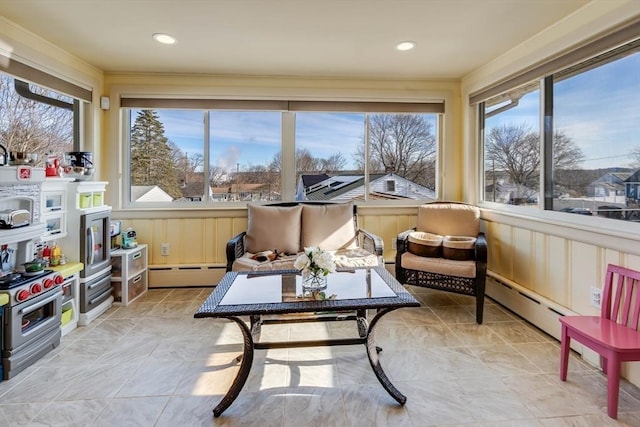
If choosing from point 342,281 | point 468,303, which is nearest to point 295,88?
point 342,281

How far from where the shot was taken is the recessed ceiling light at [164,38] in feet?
8.71

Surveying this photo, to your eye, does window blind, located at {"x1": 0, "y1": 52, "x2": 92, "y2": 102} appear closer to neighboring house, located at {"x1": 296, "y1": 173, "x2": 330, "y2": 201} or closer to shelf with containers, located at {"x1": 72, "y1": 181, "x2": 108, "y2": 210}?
shelf with containers, located at {"x1": 72, "y1": 181, "x2": 108, "y2": 210}

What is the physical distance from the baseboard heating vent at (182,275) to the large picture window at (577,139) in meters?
3.06

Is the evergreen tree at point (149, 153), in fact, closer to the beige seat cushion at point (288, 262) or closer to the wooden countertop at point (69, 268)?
the wooden countertop at point (69, 268)

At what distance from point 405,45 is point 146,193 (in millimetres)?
2933

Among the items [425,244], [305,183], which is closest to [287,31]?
[305,183]

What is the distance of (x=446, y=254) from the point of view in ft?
9.78

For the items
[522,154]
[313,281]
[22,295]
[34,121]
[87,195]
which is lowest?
[22,295]

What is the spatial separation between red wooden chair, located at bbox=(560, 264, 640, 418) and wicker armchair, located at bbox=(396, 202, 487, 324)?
806 mm

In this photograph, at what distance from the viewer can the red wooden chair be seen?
165 cm

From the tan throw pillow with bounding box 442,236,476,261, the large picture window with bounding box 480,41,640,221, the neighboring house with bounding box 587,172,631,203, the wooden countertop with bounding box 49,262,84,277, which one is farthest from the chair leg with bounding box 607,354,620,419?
the wooden countertop with bounding box 49,262,84,277

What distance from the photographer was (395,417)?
1.66m

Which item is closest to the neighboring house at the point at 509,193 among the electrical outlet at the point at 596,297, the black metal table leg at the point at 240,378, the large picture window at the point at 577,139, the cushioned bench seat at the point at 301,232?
the large picture window at the point at 577,139

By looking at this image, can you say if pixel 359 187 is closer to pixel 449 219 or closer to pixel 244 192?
pixel 449 219
